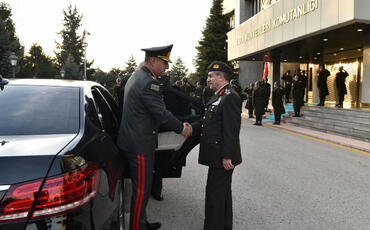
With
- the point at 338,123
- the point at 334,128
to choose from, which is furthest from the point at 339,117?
the point at 334,128

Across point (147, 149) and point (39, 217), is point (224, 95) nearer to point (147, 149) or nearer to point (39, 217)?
point (147, 149)

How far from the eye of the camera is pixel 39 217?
153cm

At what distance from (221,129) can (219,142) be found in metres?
0.13

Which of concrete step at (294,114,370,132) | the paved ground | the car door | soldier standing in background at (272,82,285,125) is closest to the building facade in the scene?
concrete step at (294,114,370,132)

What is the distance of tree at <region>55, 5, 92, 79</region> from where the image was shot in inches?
2655

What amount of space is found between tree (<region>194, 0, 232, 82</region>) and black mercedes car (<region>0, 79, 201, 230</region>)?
36295 mm

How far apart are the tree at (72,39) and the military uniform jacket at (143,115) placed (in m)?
68.5

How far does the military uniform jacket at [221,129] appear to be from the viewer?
288 cm

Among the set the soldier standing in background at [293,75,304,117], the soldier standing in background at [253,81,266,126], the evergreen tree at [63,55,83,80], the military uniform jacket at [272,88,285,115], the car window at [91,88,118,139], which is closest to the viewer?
the car window at [91,88,118,139]

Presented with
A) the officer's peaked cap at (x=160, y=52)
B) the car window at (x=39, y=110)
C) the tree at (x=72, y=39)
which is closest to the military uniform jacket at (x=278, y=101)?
the officer's peaked cap at (x=160, y=52)

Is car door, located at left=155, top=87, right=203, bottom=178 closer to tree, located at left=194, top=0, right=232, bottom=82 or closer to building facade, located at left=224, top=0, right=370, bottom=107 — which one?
building facade, located at left=224, top=0, right=370, bottom=107

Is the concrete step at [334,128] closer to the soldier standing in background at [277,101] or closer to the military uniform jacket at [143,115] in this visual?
the soldier standing in background at [277,101]

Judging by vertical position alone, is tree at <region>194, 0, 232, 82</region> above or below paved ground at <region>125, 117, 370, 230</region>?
above

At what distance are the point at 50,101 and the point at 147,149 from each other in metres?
0.89
